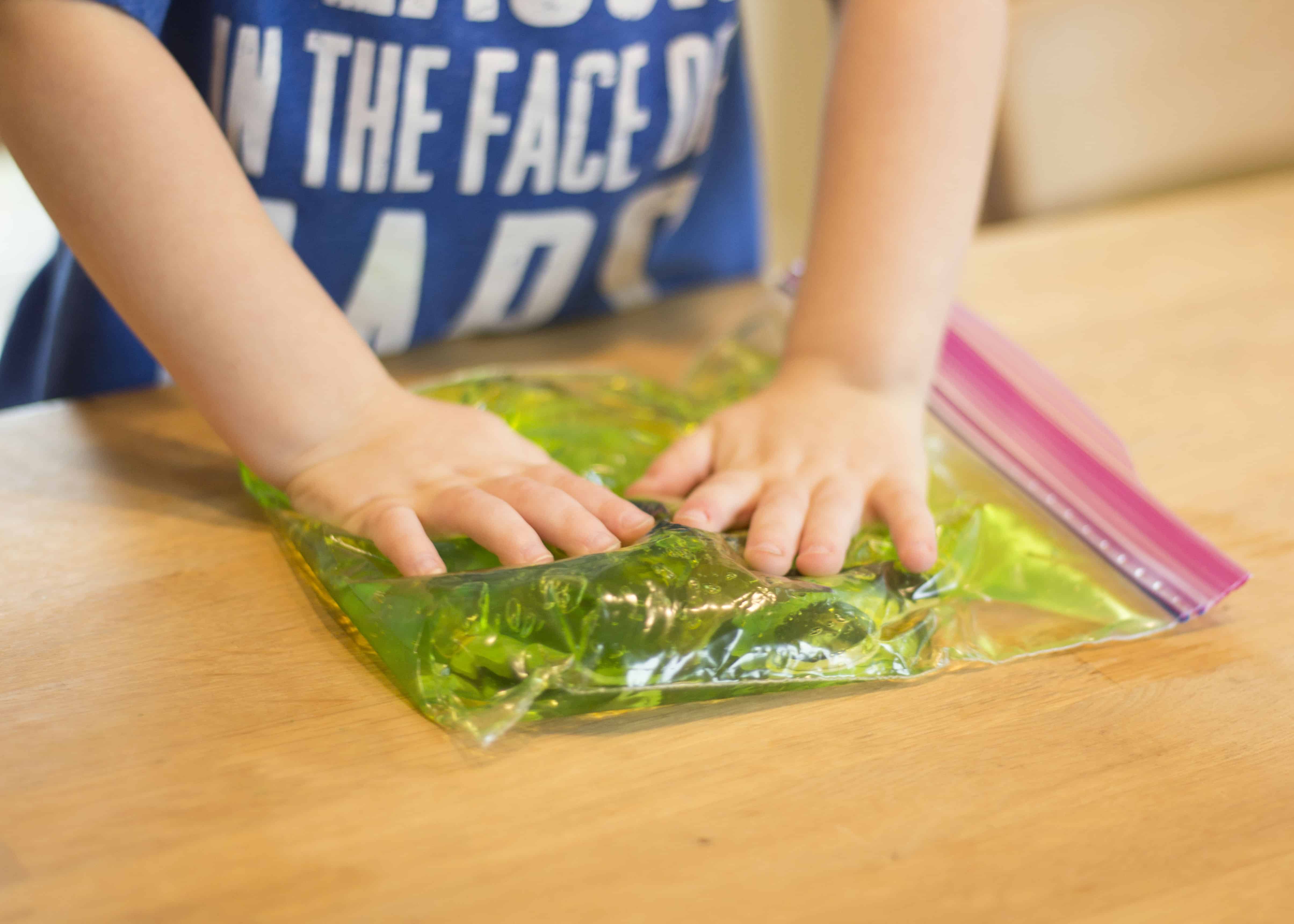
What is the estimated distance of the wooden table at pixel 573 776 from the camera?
293 mm

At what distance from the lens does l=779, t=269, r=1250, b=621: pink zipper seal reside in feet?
1.45

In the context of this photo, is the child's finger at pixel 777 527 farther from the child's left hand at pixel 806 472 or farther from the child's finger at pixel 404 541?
the child's finger at pixel 404 541

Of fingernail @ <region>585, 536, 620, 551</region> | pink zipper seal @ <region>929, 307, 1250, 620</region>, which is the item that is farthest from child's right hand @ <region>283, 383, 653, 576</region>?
pink zipper seal @ <region>929, 307, 1250, 620</region>

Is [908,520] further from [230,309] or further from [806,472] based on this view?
[230,309]

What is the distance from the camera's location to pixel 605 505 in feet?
1.41

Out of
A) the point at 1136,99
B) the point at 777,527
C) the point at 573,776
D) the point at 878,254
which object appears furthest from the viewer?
the point at 1136,99

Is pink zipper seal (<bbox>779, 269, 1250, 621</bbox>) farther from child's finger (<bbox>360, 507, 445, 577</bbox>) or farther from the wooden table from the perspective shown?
child's finger (<bbox>360, 507, 445, 577</bbox>)

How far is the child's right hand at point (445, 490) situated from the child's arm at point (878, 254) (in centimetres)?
5

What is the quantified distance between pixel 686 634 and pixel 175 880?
167 millimetres

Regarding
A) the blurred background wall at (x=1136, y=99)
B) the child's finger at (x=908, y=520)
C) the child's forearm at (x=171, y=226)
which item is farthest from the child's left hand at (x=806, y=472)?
the blurred background wall at (x=1136, y=99)

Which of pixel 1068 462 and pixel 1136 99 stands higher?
pixel 1136 99

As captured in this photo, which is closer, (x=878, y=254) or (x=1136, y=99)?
(x=878, y=254)

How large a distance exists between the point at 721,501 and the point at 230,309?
0.73 feet

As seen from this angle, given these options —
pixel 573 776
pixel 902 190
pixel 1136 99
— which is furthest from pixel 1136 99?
pixel 573 776
